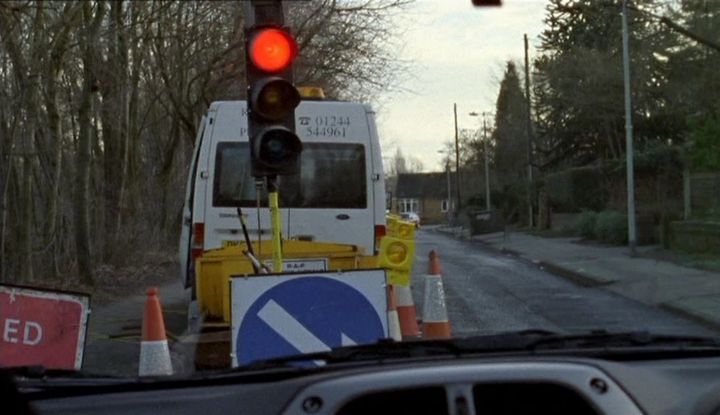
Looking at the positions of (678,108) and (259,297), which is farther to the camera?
(678,108)

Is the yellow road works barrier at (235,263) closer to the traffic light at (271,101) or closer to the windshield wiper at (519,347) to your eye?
the traffic light at (271,101)

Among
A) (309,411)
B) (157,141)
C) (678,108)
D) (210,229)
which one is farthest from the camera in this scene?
(678,108)

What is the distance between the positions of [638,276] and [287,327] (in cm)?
1667

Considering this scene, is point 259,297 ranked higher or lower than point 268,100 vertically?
lower

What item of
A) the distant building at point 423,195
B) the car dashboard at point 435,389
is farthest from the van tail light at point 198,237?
the distant building at point 423,195

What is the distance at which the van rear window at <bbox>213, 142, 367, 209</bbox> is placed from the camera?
13039 millimetres

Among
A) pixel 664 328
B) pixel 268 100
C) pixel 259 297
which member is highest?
pixel 268 100

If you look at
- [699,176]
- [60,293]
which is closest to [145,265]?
[699,176]

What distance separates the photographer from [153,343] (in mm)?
8984

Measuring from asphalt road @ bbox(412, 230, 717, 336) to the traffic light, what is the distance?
14.8 ft

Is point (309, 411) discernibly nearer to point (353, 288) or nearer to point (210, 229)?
point (353, 288)

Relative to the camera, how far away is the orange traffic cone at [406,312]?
36.6 ft

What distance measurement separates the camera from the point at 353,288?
24.2ft

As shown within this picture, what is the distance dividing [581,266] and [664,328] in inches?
500
